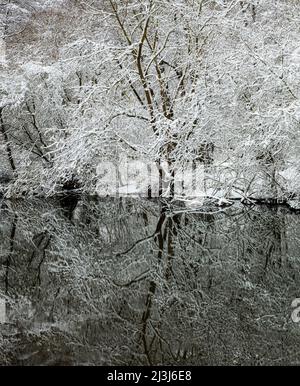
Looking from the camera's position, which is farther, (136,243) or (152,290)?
(136,243)

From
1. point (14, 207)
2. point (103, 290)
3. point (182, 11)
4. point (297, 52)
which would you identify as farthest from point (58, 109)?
point (103, 290)

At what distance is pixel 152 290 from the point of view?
668 centimetres

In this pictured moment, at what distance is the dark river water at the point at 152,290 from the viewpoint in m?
5.00

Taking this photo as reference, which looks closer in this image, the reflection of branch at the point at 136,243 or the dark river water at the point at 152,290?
the dark river water at the point at 152,290

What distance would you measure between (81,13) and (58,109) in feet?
12.1

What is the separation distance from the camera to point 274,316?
583 centimetres

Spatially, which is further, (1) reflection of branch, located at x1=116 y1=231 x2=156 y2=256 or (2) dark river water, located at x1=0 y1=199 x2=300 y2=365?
(1) reflection of branch, located at x1=116 y1=231 x2=156 y2=256

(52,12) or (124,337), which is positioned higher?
(52,12)

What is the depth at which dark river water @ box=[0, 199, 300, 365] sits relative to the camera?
16.4ft

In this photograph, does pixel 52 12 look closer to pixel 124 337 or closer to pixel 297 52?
pixel 297 52

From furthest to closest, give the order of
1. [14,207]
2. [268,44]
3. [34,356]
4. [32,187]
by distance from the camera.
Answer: [32,187], [14,207], [268,44], [34,356]

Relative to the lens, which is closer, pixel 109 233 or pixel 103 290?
pixel 103 290

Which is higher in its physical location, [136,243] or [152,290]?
[136,243]

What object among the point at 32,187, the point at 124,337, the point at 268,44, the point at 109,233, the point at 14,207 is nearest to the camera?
the point at 124,337
